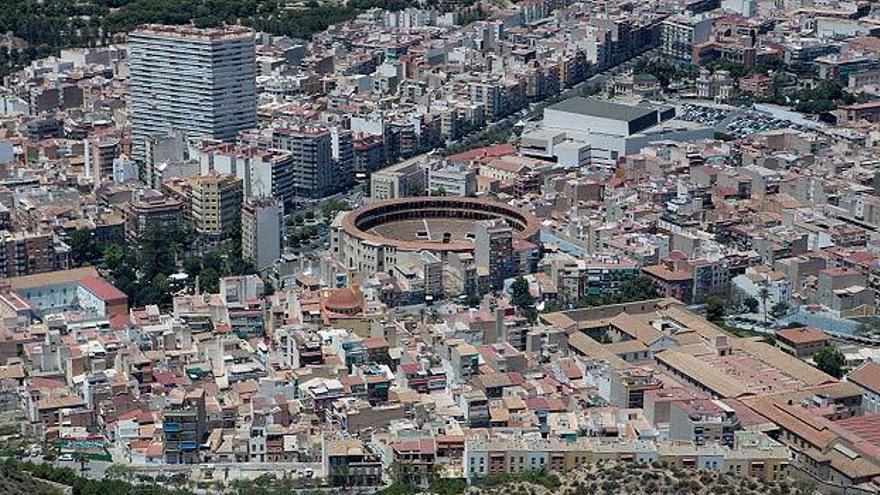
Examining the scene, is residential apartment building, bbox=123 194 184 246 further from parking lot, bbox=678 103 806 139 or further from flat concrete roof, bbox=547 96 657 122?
parking lot, bbox=678 103 806 139

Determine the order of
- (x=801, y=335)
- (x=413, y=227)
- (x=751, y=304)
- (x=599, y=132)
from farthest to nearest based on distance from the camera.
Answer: (x=599, y=132) < (x=413, y=227) < (x=751, y=304) < (x=801, y=335)

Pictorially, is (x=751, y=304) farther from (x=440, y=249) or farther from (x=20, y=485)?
(x=20, y=485)

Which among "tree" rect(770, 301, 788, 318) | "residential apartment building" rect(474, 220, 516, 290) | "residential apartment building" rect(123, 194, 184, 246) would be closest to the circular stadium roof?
"residential apartment building" rect(474, 220, 516, 290)

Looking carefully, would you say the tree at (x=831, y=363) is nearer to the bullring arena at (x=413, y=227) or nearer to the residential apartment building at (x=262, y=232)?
the bullring arena at (x=413, y=227)

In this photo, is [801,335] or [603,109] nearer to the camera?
[801,335]

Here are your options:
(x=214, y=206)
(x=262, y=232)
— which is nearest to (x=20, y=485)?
(x=262, y=232)

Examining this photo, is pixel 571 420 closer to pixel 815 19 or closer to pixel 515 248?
pixel 515 248

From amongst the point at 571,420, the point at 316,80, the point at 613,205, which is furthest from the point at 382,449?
the point at 316,80
